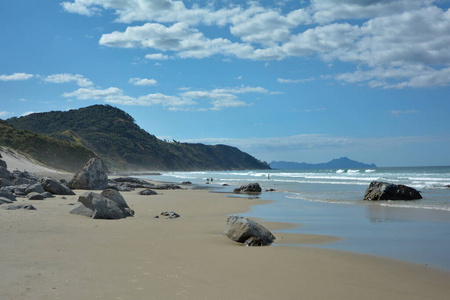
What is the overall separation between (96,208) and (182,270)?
5851 mm

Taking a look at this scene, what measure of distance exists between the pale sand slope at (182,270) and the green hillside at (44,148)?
55957mm

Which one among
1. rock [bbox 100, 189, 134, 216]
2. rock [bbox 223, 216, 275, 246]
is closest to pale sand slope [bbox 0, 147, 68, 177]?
rock [bbox 100, 189, 134, 216]

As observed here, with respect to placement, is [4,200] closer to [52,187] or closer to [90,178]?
[52,187]

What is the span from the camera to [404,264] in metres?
6.27

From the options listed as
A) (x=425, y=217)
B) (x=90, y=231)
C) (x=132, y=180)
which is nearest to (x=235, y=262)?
(x=90, y=231)

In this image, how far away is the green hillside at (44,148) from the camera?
58656mm

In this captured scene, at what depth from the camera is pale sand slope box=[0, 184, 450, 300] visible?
4543 mm

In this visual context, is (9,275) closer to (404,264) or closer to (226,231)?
(226,231)

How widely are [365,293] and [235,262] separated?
209 cm

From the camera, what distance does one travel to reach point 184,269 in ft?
18.4

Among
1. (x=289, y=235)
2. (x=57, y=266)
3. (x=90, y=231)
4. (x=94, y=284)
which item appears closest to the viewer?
(x=94, y=284)

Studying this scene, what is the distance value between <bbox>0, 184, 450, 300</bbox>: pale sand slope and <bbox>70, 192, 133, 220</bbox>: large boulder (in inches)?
77.4

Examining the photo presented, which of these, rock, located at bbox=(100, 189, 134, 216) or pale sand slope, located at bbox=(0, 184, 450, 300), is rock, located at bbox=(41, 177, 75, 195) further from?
pale sand slope, located at bbox=(0, 184, 450, 300)

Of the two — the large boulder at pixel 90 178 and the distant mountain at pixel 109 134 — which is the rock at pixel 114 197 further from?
the distant mountain at pixel 109 134
